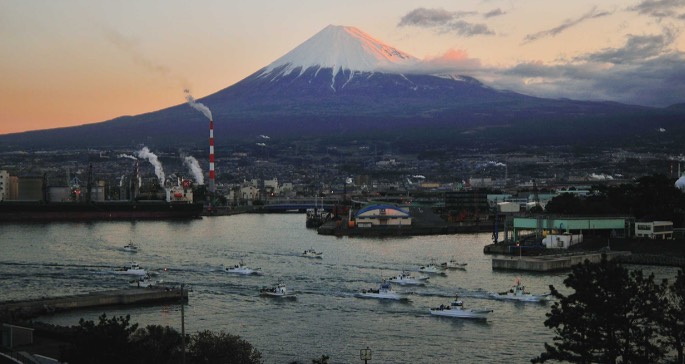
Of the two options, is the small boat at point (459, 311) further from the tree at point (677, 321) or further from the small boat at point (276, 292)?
the tree at point (677, 321)

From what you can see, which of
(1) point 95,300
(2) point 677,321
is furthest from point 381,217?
(2) point 677,321

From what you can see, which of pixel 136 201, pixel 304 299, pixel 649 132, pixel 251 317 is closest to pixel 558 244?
pixel 304 299

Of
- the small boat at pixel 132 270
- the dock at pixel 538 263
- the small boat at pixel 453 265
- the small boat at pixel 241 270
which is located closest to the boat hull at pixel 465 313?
the small boat at pixel 241 270

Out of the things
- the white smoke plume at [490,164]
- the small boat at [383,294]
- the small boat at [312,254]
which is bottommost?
the small boat at [383,294]

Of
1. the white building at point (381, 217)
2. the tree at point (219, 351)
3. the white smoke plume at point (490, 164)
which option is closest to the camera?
the tree at point (219, 351)

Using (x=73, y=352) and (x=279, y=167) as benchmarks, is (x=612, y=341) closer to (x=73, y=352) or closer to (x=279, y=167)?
(x=73, y=352)

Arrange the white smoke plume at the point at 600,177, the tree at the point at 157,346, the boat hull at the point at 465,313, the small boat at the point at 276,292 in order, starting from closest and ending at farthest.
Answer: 1. the tree at the point at 157,346
2. the boat hull at the point at 465,313
3. the small boat at the point at 276,292
4. the white smoke plume at the point at 600,177
